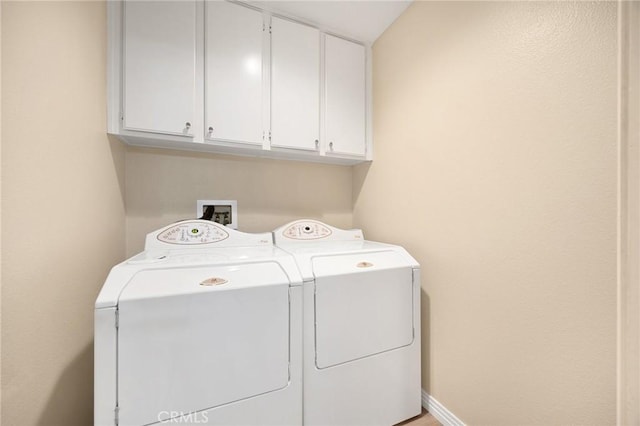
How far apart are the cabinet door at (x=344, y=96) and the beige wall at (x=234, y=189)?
371mm

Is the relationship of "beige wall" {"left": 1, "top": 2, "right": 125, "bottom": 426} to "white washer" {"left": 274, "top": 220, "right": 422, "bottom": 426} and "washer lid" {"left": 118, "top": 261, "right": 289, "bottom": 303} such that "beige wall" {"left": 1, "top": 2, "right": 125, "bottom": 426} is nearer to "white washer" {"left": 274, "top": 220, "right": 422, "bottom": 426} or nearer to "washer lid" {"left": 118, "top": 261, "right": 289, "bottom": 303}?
"washer lid" {"left": 118, "top": 261, "right": 289, "bottom": 303}

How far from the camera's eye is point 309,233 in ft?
6.01

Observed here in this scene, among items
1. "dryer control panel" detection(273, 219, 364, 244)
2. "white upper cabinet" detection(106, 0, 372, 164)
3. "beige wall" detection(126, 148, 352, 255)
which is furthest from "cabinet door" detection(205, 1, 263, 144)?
"dryer control panel" detection(273, 219, 364, 244)

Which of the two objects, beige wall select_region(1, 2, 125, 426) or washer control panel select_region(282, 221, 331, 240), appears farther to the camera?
washer control panel select_region(282, 221, 331, 240)

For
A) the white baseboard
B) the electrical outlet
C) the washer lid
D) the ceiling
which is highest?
the ceiling

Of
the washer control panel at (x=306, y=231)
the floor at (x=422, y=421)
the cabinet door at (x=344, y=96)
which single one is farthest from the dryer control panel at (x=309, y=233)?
the floor at (x=422, y=421)

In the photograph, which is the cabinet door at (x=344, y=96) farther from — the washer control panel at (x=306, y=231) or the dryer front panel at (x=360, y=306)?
the dryer front panel at (x=360, y=306)

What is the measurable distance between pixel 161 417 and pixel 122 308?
1.40 ft

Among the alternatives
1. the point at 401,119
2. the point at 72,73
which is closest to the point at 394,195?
the point at 401,119

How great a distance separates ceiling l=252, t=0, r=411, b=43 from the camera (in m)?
1.59

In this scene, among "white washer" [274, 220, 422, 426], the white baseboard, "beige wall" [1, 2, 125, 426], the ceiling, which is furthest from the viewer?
the ceiling

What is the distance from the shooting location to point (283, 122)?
1700 mm

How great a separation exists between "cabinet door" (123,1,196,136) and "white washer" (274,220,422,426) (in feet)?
3.69

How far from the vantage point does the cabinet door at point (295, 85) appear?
5.45 ft
